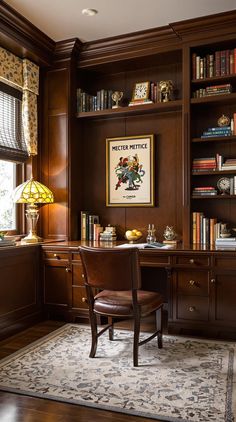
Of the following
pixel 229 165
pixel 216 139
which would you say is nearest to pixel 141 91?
pixel 216 139

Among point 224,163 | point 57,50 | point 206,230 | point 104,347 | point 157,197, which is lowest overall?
point 104,347

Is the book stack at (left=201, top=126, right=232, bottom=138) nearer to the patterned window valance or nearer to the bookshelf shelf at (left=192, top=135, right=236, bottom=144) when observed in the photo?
the bookshelf shelf at (left=192, top=135, right=236, bottom=144)

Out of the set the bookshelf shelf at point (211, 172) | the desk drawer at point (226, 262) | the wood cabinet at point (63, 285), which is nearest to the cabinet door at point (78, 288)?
the wood cabinet at point (63, 285)

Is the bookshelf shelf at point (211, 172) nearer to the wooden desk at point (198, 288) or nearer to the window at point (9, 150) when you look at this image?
the wooden desk at point (198, 288)

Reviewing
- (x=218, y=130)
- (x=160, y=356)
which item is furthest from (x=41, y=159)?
(x=160, y=356)

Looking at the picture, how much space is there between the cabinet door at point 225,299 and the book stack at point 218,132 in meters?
1.33

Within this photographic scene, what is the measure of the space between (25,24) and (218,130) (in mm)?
2059

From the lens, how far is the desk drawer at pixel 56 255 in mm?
3794

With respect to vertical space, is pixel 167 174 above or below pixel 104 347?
above

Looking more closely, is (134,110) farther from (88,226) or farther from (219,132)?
(88,226)

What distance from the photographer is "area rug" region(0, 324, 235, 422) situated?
7.11ft

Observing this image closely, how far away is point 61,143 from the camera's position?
424cm

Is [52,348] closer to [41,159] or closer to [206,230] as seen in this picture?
[206,230]

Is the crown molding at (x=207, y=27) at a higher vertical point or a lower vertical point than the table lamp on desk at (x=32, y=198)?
higher
